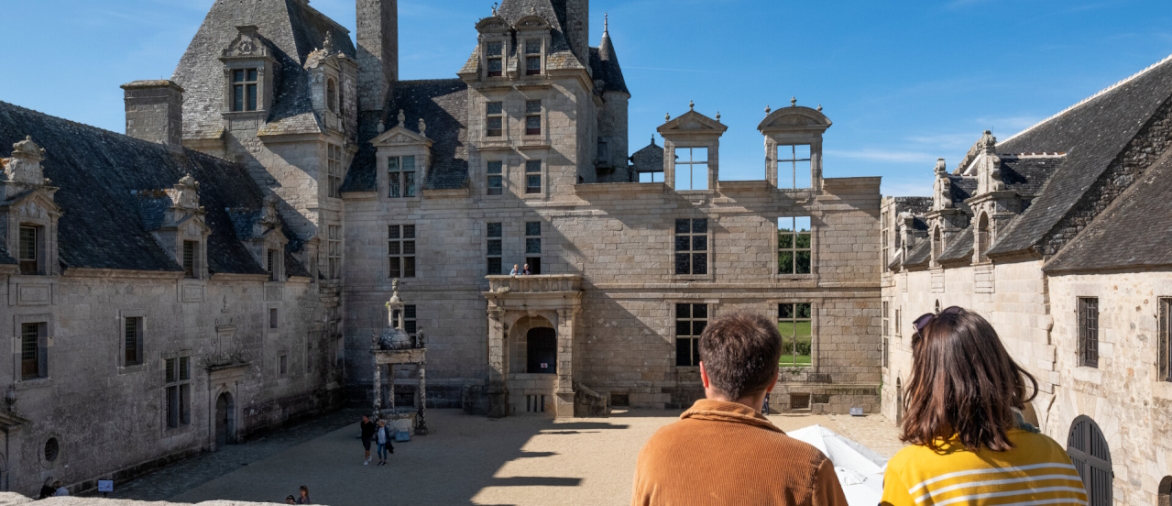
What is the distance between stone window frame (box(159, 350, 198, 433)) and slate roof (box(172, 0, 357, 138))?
9124 millimetres

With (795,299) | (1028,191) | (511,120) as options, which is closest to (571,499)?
(1028,191)

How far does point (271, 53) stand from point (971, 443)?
1085 inches

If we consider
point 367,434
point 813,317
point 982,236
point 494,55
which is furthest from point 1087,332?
point 494,55

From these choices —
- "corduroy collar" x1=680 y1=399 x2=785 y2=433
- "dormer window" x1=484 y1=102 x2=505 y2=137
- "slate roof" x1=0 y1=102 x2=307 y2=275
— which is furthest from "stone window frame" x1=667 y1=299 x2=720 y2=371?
"corduroy collar" x1=680 y1=399 x2=785 y2=433

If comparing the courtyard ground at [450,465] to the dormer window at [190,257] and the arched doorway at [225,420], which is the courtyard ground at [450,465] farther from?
the dormer window at [190,257]

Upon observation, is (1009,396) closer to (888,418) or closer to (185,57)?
(888,418)

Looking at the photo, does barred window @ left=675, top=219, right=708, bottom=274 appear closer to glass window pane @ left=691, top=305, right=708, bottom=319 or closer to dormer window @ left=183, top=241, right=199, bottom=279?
glass window pane @ left=691, top=305, right=708, bottom=319

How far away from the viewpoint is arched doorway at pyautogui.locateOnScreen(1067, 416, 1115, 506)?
1265cm

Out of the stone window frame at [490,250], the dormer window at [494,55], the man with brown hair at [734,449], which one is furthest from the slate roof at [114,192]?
the man with brown hair at [734,449]

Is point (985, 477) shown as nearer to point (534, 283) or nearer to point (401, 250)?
point (534, 283)

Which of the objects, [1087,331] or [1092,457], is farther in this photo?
[1087,331]

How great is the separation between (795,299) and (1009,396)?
2367cm

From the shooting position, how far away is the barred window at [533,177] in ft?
89.6

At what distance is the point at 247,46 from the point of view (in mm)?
26656
